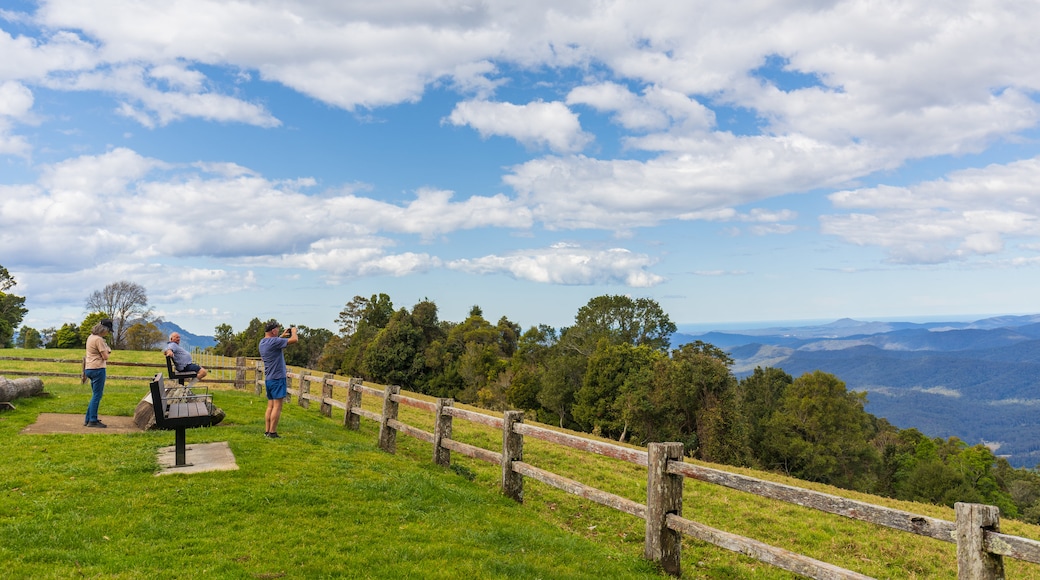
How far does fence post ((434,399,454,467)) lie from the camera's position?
11.4m

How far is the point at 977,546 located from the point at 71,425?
52.6 feet

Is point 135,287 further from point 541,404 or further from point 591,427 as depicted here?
point 591,427

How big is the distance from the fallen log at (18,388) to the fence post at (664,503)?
15.8 meters

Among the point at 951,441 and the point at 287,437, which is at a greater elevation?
the point at 287,437

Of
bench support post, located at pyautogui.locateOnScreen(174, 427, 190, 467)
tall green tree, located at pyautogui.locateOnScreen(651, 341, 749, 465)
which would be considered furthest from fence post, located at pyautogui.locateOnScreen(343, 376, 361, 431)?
tall green tree, located at pyautogui.locateOnScreen(651, 341, 749, 465)

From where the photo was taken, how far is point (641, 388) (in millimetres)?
48781

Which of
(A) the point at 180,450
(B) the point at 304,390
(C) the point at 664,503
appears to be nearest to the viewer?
(C) the point at 664,503

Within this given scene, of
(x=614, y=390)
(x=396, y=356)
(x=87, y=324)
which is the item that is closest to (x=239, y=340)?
(x=87, y=324)

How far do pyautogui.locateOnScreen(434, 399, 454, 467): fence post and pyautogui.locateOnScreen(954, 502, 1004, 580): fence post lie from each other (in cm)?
829

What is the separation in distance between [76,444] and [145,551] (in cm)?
632

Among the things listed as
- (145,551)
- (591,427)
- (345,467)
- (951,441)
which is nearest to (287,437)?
(345,467)

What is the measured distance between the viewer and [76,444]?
10.7 m

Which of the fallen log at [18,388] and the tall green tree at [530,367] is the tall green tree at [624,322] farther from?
the fallen log at [18,388]

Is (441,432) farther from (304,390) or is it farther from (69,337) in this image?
(69,337)
